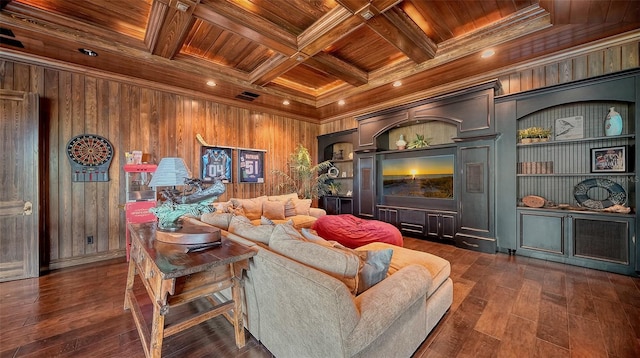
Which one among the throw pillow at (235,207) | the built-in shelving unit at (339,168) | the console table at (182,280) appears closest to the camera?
the console table at (182,280)

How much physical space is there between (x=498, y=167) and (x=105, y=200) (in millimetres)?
6402

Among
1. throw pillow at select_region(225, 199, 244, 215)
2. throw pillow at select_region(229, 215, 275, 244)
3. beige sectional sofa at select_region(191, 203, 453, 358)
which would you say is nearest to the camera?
beige sectional sofa at select_region(191, 203, 453, 358)

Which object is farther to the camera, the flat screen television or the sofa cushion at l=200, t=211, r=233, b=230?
the flat screen television

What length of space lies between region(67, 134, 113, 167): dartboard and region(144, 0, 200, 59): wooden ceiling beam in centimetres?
169

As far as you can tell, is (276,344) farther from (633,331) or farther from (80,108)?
(80,108)

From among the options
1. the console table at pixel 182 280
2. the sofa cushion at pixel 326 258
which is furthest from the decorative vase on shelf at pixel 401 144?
the console table at pixel 182 280

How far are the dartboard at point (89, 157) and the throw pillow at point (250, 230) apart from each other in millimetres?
2895

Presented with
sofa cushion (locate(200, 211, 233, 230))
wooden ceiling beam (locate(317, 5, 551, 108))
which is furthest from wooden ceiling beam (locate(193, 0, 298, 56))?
sofa cushion (locate(200, 211, 233, 230))

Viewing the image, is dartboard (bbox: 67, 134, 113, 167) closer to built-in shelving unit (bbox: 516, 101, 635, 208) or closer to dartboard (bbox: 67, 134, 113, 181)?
dartboard (bbox: 67, 134, 113, 181)

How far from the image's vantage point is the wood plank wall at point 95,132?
3408mm

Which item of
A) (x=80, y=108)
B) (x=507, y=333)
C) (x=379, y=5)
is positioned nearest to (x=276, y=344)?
(x=507, y=333)

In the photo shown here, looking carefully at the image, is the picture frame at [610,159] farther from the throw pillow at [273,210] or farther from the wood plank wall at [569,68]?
the throw pillow at [273,210]

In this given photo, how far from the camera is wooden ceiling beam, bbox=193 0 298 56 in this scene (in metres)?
2.54

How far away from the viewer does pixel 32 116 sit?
3.11 meters
